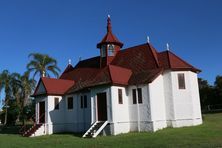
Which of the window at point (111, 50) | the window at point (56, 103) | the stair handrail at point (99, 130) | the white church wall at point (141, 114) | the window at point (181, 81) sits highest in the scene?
the window at point (111, 50)

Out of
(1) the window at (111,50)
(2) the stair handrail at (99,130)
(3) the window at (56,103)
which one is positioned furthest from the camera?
(1) the window at (111,50)

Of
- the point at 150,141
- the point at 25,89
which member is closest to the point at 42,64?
the point at 25,89

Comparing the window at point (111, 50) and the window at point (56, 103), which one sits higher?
the window at point (111, 50)

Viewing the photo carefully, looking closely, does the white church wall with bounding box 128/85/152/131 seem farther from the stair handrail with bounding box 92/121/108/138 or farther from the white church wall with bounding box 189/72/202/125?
the white church wall with bounding box 189/72/202/125

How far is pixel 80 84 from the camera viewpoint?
1303 inches

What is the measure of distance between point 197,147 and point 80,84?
19.9 meters

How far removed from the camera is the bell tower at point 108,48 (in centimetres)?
3467

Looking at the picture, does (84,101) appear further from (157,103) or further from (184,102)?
(184,102)

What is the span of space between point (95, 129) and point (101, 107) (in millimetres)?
2136

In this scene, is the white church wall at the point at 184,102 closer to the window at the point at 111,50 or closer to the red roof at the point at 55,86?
the window at the point at 111,50

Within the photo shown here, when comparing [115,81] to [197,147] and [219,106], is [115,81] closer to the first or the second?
[197,147]

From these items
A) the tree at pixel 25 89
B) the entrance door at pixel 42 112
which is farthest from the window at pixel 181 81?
the tree at pixel 25 89

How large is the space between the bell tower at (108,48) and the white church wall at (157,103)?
8.39 m

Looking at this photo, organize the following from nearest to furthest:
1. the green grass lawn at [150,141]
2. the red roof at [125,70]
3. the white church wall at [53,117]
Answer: the green grass lawn at [150,141], the red roof at [125,70], the white church wall at [53,117]
